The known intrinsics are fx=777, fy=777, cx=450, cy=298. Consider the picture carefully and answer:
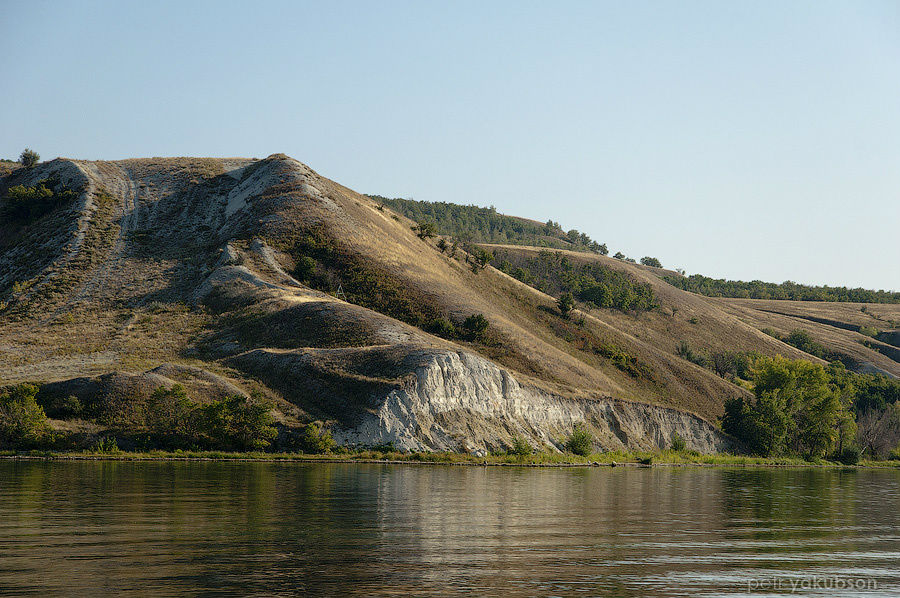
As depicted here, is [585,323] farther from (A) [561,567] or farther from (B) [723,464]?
(A) [561,567]

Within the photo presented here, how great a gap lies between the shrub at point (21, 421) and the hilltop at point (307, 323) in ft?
7.50

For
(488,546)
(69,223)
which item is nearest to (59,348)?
(69,223)

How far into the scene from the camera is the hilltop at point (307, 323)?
81.2 meters

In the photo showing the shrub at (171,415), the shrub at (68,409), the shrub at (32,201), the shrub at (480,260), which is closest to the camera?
the shrub at (171,415)

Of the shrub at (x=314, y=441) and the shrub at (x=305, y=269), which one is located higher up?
the shrub at (x=305, y=269)

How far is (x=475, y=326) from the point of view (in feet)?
356

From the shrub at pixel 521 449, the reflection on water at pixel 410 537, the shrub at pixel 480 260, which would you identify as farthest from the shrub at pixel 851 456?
the reflection on water at pixel 410 537

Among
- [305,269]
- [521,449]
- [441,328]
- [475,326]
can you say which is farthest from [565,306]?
[521,449]

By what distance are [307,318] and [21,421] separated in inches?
1454

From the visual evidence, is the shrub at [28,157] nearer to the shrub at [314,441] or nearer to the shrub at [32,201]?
the shrub at [32,201]

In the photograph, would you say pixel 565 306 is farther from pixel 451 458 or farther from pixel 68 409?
pixel 68 409

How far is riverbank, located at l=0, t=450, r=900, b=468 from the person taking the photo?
64812 mm

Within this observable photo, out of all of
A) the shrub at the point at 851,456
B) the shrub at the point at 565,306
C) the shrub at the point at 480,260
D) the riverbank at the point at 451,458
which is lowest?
the shrub at the point at 851,456

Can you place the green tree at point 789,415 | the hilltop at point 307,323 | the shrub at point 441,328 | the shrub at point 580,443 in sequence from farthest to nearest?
the green tree at point 789,415 < the shrub at point 441,328 < the shrub at point 580,443 < the hilltop at point 307,323
